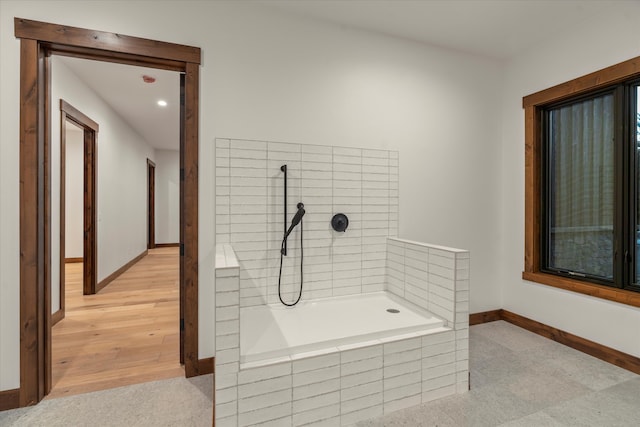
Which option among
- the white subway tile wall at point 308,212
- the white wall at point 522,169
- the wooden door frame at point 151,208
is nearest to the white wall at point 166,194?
the wooden door frame at point 151,208

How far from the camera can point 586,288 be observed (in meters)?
2.44

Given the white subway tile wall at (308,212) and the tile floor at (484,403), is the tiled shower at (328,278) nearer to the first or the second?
the white subway tile wall at (308,212)

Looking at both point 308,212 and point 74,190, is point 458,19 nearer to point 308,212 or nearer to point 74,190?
point 308,212

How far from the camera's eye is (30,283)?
5.91 feet

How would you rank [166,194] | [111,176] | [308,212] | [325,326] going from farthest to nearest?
[166,194]
[111,176]
[308,212]
[325,326]

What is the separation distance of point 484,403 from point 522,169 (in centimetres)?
214

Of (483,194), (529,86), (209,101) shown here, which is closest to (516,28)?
(529,86)

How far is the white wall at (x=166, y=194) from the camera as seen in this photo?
26.6 ft

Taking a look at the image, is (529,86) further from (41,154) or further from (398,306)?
(41,154)

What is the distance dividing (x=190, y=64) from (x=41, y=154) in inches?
41.0

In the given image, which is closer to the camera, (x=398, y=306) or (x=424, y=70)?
(x=398, y=306)

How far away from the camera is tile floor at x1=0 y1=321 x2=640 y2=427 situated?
1.66 meters

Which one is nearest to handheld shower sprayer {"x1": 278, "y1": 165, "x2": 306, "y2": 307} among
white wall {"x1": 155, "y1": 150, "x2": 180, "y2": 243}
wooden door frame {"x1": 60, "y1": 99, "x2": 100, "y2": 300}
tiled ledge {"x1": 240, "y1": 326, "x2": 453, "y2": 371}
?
tiled ledge {"x1": 240, "y1": 326, "x2": 453, "y2": 371}

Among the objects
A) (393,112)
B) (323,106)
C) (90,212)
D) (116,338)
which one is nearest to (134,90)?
(90,212)
